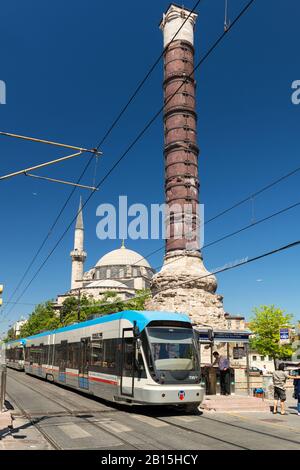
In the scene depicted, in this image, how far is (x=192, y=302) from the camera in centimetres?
4366

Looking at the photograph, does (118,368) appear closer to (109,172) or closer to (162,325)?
(162,325)

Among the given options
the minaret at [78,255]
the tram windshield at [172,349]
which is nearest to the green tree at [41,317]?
the minaret at [78,255]

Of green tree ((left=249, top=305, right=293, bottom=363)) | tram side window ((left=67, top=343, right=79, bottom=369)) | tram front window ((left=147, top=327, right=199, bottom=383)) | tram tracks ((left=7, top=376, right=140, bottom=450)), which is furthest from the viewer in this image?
green tree ((left=249, top=305, right=293, bottom=363))

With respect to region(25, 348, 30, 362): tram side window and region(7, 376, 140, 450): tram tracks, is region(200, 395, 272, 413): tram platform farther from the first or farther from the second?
region(25, 348, 30, 362): tram side window

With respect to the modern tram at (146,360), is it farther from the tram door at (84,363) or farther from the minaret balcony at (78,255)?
the minaret balcony at (78,255)

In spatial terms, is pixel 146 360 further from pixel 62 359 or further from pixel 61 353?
pixel 61 353

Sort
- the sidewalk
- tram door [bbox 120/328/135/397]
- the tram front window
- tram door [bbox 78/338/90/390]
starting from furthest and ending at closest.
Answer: tram door [bbox 78/338/90/390], tram door [bbox 120/328/135/397], the tram front window, the sidewalk

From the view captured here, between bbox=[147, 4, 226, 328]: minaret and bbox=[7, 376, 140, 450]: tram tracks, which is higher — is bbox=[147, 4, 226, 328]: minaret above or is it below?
above

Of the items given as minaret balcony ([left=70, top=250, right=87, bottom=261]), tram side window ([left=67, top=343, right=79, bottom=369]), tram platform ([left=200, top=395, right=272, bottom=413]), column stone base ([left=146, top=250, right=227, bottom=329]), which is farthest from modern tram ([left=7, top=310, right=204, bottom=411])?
minaret balcony ([left=70, top=250, right=87, bottom=261])

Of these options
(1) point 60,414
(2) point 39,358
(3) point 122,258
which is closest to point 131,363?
(1) point 60,414

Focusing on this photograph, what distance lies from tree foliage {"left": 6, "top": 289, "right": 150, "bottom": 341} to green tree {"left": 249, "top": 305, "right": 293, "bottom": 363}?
13.6 meters
